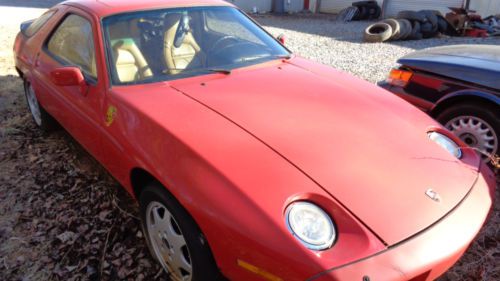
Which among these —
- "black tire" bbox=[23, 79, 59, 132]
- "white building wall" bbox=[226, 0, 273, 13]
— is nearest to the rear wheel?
"black tire" bbox=[23, 79, 59, 132]

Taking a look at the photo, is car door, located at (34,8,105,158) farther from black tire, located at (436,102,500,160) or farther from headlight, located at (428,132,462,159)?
black tire, located at (436,102,500,160)

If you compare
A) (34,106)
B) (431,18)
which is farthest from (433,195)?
(431,18)

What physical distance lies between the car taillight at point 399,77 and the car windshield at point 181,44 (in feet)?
4.27

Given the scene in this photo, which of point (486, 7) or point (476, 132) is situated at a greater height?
point (476, 132)

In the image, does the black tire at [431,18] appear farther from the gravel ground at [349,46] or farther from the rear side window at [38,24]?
the rear side window at [38,24]

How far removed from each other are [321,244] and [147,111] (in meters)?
1.22

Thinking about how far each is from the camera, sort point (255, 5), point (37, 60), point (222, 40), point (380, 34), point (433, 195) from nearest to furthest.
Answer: point (433, 195)
point (222, 40)
point (37, 60)
point (380, 34)
point (255, 5)

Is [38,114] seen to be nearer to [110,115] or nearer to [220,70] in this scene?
[110,115]

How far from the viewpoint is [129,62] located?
2.61 metres

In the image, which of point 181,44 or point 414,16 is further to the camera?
point 414,16

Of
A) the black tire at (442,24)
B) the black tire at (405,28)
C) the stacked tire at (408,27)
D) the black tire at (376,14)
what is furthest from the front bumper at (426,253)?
the black tire at (376,14)

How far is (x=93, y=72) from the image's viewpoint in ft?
8.72

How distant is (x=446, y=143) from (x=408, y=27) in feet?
28.0

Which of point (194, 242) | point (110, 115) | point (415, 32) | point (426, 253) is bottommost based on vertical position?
point (415, 32)
